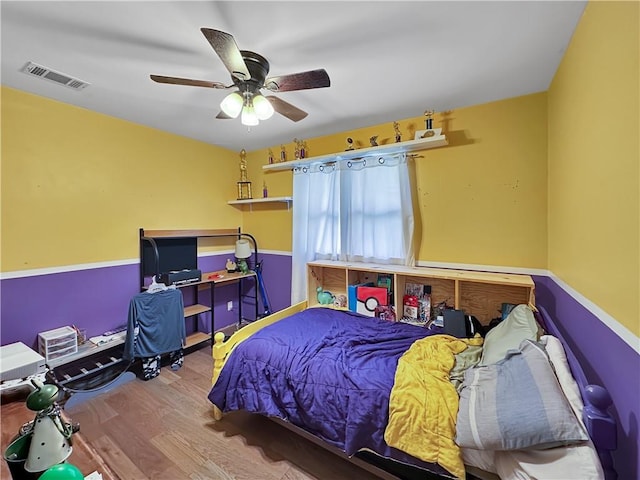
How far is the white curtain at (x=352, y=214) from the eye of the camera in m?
2.63

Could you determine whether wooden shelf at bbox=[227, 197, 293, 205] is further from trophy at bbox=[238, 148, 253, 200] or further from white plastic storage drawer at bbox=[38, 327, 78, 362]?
white plastic storage drawer at bbox=[38, 327, 78, 362]

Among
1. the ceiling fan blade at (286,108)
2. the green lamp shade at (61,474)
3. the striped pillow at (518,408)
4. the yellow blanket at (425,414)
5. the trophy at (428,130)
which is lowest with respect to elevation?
the yellow blanket at (425,414)

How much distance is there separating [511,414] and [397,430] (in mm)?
525

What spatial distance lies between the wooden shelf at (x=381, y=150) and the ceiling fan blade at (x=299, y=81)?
45.4 inches

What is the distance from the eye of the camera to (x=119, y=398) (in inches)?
90.4

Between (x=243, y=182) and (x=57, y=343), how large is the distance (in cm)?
250

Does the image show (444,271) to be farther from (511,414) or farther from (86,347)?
(86,347)

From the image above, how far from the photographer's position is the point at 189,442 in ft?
6.03

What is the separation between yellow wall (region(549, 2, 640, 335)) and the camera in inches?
35.6

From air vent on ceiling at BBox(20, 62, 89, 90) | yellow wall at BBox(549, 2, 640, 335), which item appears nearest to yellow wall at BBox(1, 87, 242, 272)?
air vent on ceiling at BBox(20, 62, 89, 90)

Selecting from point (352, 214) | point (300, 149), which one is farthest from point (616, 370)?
point (300, 149)

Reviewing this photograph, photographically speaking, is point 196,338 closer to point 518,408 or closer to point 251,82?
point 251,82

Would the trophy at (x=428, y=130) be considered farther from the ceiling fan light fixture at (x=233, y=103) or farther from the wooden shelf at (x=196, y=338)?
the wooden shelf at (x=196, y=338)

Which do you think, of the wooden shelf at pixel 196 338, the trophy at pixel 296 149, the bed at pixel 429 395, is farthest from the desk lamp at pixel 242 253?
the bed at pixel 429 395
